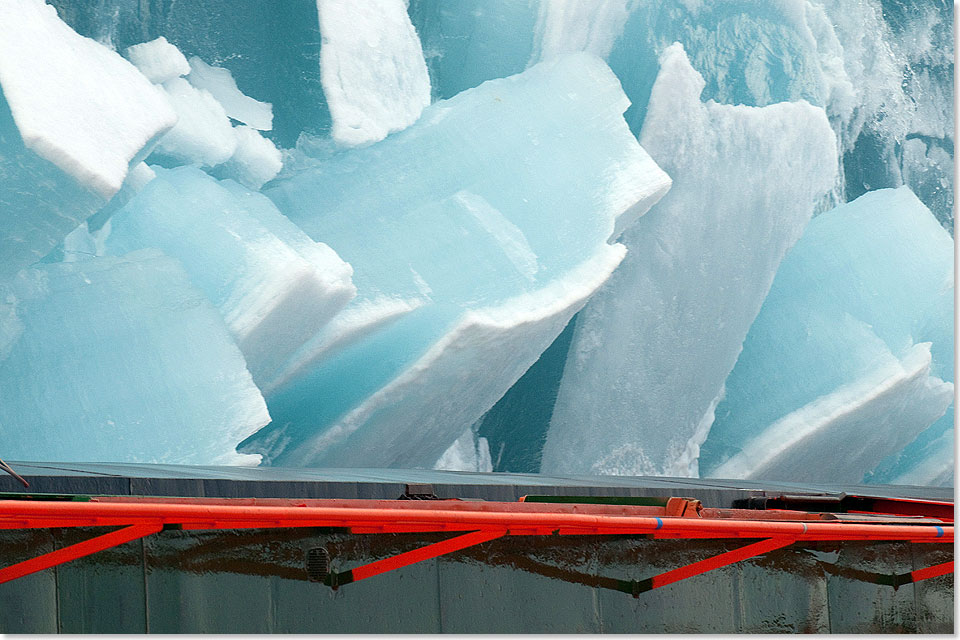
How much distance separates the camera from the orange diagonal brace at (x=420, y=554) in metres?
2.84

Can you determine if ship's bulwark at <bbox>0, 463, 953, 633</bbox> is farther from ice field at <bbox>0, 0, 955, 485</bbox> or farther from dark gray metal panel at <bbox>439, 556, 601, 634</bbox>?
ice field at <bbox>0, 0, 955, 485</bbox>

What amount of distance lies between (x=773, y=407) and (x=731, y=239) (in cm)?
126

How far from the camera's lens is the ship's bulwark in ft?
8.99

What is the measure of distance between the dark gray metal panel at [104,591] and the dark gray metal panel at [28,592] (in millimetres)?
27

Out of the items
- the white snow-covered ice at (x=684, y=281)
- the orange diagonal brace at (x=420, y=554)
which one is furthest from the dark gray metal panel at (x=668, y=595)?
the white snow-covered ice at (x=684, y=281)

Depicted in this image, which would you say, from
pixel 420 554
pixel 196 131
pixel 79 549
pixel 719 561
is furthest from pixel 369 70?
pixel 79 549

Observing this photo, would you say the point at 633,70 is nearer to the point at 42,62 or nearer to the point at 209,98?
the point at 209,98

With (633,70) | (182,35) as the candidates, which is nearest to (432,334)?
(182,35)

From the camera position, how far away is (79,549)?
2529mm

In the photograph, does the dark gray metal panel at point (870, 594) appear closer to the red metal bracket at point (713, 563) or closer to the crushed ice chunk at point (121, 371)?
the red metal bracket at point (713, 563)

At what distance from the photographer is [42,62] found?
19.1 ft

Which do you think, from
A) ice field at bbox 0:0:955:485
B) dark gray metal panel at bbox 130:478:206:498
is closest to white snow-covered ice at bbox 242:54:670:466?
ice field at bbox 0:0:955:485

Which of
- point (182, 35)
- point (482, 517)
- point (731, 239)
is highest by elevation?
point (182, 35)

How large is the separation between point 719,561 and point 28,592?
1.80 metres
